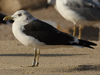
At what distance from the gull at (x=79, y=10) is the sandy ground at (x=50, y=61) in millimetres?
1402

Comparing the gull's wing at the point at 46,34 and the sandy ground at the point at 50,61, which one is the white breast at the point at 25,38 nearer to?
the gull's wing at the point at 46,34

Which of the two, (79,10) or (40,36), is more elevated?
(79,10)

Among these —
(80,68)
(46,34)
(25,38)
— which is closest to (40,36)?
(46,34)

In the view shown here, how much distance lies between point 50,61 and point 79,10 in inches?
104

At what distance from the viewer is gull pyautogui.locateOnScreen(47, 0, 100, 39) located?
26.0ft

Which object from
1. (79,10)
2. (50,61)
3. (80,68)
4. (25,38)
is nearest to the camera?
(25,38)

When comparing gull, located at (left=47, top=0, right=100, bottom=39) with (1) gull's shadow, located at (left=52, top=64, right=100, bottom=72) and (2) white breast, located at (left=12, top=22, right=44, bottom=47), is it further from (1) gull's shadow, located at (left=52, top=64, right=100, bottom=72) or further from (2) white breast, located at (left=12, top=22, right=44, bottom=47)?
(2) white breast, located at (left=12, top=22, right=44, bottom=47)

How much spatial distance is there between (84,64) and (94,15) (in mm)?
3097

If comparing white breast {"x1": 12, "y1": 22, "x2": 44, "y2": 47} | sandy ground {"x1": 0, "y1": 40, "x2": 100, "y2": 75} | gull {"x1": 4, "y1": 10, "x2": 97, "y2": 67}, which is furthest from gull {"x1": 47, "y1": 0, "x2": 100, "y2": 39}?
white breast {"x1": 12, "y1": 22, "x2": 44, "y2": 47}

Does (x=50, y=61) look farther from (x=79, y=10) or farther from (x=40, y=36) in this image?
(x=79, y=10)

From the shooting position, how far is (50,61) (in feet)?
19.0

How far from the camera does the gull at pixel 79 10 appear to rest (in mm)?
7924

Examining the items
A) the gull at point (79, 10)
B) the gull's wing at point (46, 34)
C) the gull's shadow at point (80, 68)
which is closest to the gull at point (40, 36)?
the gull's wing at point (46, 34)

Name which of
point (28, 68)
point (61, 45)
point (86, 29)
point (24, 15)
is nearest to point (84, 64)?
point (61, 45)
